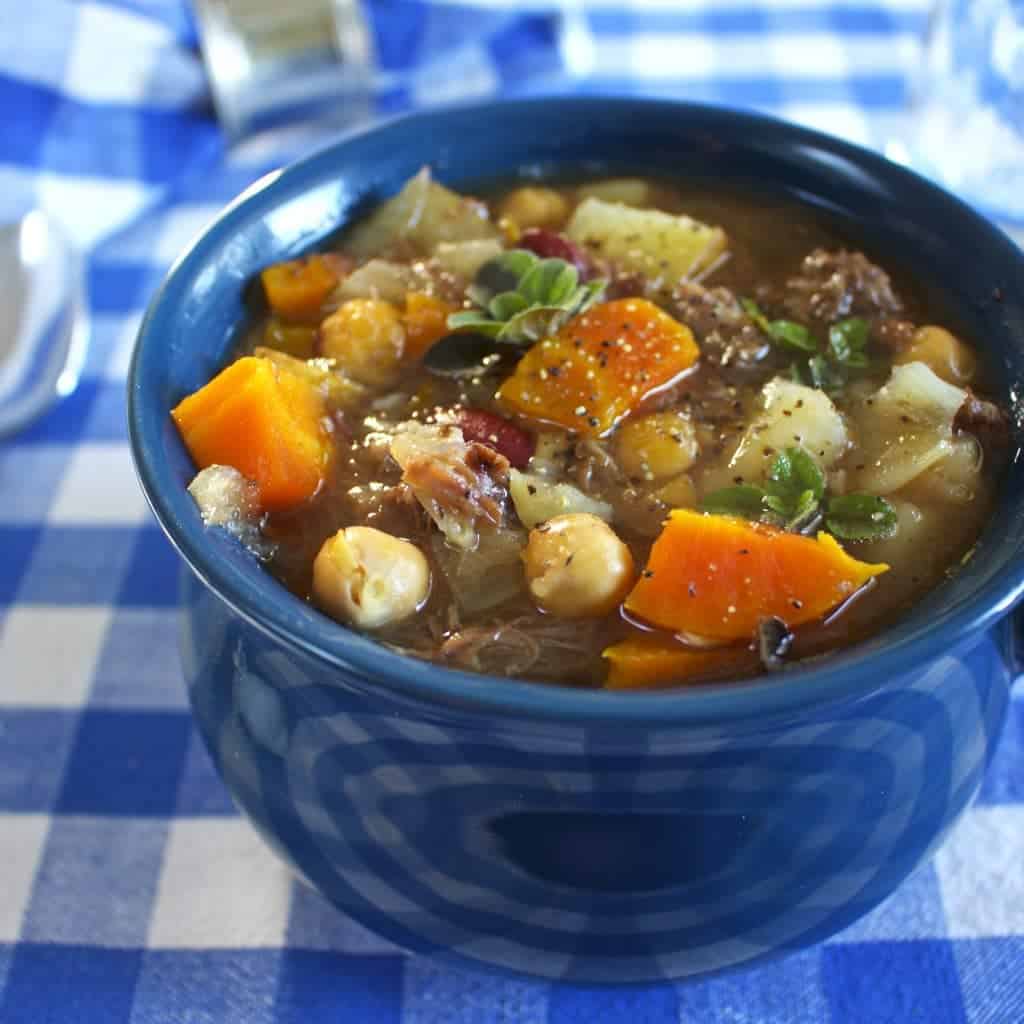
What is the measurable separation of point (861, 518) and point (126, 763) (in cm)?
108

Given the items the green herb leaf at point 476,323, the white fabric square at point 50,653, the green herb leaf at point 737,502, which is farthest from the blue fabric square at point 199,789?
the green herb leaf at point 737,502

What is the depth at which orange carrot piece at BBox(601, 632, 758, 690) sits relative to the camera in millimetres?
1334

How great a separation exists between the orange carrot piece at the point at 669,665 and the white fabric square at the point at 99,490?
117 centimetres

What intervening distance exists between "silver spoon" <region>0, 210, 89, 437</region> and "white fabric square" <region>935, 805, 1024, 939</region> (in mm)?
1756

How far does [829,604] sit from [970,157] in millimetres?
2036

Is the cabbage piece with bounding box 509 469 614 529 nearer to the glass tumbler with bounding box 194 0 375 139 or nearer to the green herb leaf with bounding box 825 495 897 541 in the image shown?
the green herb leaf with bounding box 825 495 897 541

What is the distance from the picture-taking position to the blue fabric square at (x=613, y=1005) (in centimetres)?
156

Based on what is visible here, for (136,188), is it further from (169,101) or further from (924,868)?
(924,868)

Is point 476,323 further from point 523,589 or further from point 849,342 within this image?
point 849,342

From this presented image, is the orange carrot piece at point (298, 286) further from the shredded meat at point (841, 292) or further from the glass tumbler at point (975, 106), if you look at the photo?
the glass tumbler at point (975, 106)

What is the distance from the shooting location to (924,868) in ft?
5.63

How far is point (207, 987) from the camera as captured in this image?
1603mm

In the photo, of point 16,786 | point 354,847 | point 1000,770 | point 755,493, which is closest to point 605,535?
point 755,493

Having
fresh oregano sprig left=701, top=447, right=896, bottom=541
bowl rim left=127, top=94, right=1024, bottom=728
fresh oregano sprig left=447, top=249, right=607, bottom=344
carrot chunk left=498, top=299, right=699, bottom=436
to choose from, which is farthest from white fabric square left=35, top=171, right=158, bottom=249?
fresh oregano sprig left=701, top=447, right=896, bottom=541
